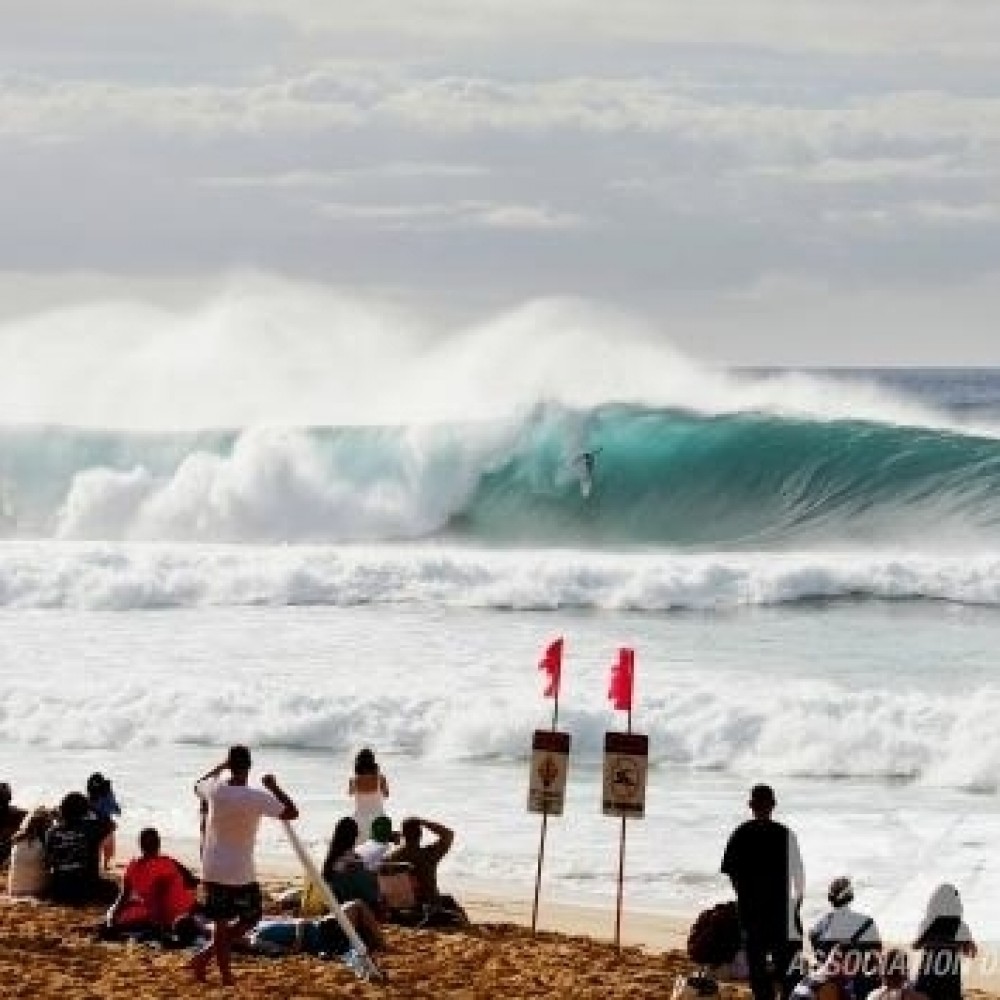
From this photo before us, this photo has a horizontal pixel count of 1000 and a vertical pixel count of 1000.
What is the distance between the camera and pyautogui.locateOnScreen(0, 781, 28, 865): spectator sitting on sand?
13742 millimetres

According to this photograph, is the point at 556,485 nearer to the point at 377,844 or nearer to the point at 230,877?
the point at 377,844

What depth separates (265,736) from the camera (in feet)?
67.4

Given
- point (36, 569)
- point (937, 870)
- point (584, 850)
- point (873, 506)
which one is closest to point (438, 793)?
point (584, 850)

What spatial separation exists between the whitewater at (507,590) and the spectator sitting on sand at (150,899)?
332 cm

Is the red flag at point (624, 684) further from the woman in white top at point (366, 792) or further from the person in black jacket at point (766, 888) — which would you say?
the person in black jacket at point (766, 888)

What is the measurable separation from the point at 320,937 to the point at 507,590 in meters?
20.1

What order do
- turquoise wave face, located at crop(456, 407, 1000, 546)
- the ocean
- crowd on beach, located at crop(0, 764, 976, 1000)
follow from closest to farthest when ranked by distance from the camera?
crowd on beach, located at crop(0, 764, 976, 1000)
the ocean
turquoise wave face, located at crop(456, 407, 1000, 546)

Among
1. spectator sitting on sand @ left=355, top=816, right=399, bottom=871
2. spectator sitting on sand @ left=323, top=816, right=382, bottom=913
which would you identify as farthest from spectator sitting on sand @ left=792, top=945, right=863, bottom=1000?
spectator sitting on sand @ left=355, top=816, right=399, bottom=871

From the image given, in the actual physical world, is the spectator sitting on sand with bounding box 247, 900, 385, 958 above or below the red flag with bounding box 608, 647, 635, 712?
below

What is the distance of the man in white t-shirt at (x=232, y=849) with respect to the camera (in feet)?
33.2

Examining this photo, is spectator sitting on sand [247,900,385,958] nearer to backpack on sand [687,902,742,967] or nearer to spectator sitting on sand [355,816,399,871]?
spectator sitting on sand [355,816,399,871]

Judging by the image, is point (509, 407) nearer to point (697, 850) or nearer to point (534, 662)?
point (534, 662)

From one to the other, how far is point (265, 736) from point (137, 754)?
1225mm

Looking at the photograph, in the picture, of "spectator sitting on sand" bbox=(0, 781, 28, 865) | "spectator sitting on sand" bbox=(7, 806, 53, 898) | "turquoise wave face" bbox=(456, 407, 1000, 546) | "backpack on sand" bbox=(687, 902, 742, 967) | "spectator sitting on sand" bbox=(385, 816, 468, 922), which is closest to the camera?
"backpack on sand" bbox=(687, 902, 742, 967)
